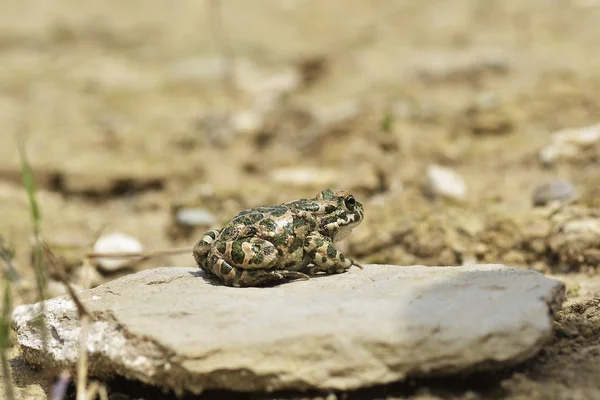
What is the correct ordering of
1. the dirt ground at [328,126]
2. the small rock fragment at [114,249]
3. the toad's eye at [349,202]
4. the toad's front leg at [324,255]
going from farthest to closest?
the small rock fragment at [114,249]
the dirt ground at [328,126]
the toad's eye at [349,202]
the toad's front leg at [324,255]

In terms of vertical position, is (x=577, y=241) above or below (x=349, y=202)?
below

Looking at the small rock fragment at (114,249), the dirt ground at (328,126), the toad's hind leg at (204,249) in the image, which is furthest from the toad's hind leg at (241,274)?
the small rock fragment at (114,249)

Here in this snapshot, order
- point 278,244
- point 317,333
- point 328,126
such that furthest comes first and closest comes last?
1. point 328,126
2. point 278,244
3. point 317,333

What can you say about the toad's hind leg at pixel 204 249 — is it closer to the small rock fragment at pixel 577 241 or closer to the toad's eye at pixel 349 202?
the toad's eye at pixel 349 202

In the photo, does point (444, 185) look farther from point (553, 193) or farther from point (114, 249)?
point (114, 249)

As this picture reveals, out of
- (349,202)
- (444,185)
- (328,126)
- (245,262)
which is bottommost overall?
(444,185)

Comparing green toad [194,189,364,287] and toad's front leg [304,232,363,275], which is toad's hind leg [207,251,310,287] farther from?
toad's front leg [304,232,363,275]

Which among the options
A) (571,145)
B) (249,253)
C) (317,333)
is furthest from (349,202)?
(571,145)
